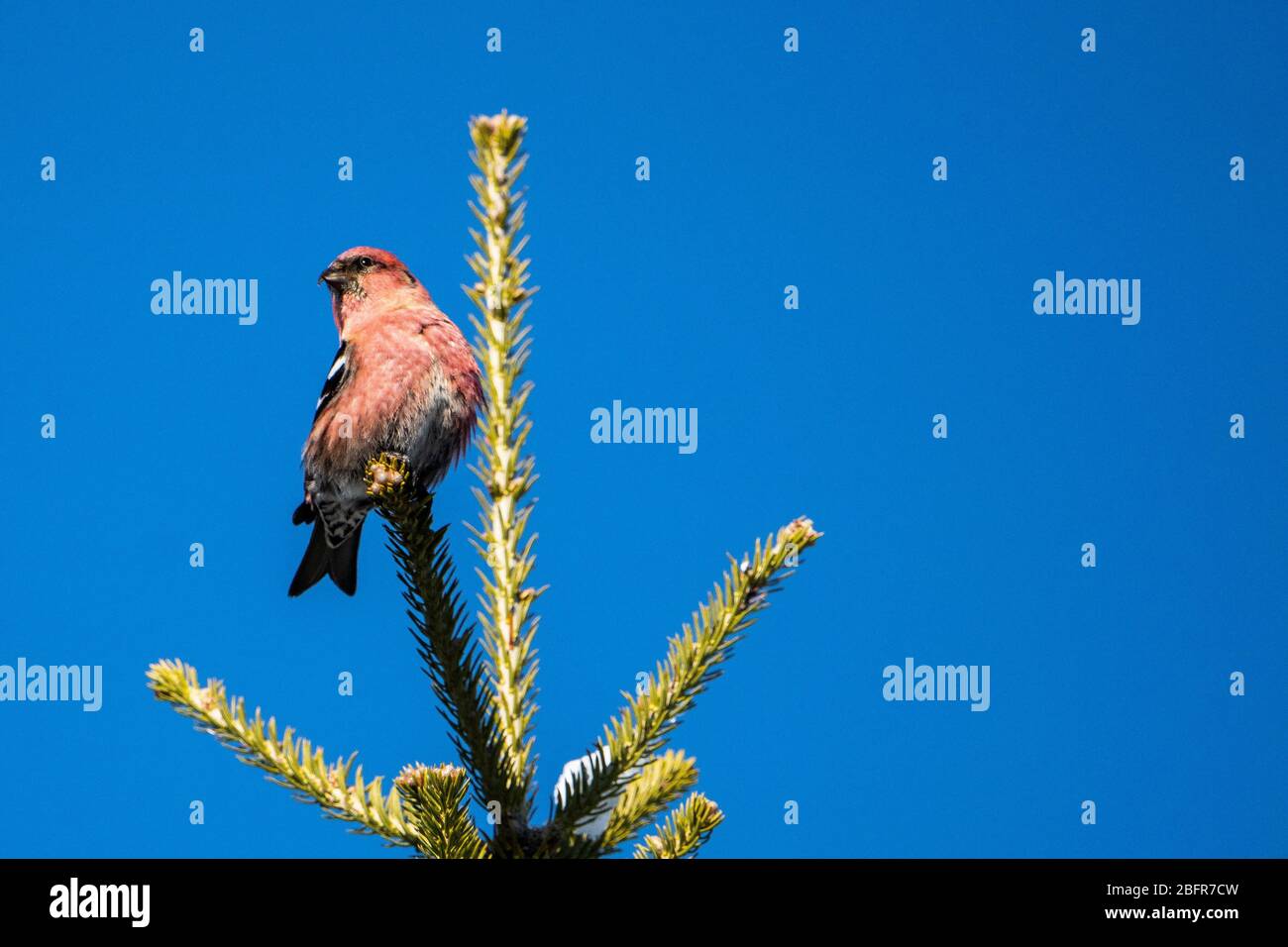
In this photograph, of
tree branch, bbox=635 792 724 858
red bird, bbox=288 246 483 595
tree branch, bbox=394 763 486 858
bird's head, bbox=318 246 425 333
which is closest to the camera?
tree branch, bbox=394 763 486 858

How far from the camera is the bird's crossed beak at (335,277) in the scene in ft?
17.3

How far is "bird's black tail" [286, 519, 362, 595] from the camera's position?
4766 millimetres

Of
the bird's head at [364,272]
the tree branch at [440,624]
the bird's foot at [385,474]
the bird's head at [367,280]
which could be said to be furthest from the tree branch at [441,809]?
the bird's head at [364,272]

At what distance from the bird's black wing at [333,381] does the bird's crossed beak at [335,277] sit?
2.23ft

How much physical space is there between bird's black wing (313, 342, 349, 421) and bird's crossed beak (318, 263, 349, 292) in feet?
2.23

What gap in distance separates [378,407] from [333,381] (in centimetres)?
47

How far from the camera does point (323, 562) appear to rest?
480 cm

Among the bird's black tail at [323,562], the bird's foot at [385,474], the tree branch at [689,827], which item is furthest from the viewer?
the bird's black tail at [323,562]

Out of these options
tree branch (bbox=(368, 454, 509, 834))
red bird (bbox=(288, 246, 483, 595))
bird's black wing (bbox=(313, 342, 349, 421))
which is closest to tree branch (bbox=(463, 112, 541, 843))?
tree branch (bbox=(368, 454, 509, 834))

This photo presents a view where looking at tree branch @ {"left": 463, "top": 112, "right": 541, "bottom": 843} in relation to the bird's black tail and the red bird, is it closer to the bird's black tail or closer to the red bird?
the red bird

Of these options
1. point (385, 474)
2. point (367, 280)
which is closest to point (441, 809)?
point (385, 474)

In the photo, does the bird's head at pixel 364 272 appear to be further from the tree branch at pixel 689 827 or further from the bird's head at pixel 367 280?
the tree branch at pixel 689 827

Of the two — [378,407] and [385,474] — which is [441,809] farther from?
[378,407]
